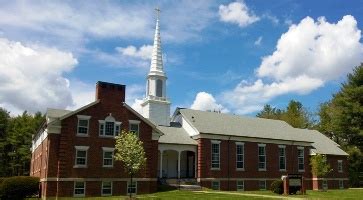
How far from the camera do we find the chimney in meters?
39.8

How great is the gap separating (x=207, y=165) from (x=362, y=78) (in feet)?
116

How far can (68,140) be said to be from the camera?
37.6 meters

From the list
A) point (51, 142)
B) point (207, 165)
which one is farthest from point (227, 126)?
point (51, 142)

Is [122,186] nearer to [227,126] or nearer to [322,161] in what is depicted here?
[227,126]

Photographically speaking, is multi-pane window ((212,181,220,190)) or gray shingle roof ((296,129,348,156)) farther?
gray shingle roof ((296,129,348,156))

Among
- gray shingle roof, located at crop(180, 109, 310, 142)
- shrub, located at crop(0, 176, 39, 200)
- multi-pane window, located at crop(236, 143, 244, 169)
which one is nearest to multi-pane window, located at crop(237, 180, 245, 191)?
multi-pane window, located at crop(236, 143, 244, 169)

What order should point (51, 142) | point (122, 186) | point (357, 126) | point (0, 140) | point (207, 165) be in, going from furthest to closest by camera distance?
point (0, 140) < point (357, 126) < point (207, 165) < point (122, 186) < point (51, 142)

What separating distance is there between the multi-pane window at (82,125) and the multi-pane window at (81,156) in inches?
50.0

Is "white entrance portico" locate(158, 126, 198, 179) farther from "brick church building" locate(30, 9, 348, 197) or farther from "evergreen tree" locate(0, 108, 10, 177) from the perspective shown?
"evergreen tree" locate(0, 108, 10, 177)

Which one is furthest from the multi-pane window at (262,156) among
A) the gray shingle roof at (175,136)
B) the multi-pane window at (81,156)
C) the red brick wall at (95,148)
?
the multi-pane window at (81,156)

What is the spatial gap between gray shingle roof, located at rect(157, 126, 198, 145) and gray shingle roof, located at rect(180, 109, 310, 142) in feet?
4.97

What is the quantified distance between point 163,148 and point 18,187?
50.4ft

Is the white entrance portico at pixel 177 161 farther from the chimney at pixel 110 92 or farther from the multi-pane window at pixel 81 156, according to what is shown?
the multi-pane window at pixel 81 156

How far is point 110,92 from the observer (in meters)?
40.3
